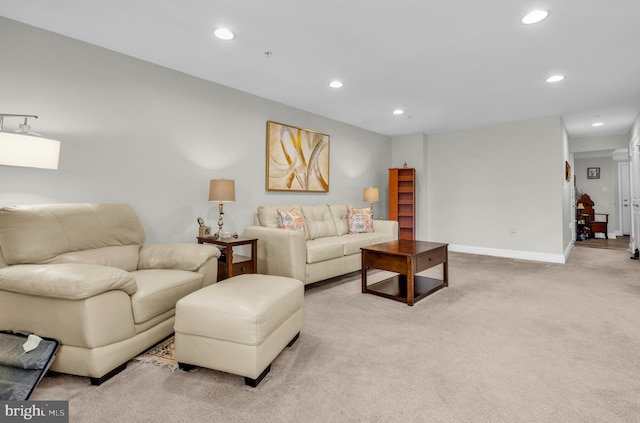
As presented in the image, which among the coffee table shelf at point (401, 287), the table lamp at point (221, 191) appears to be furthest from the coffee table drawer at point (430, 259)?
the table lamp at point (221, 191)

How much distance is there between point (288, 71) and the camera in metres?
3.45

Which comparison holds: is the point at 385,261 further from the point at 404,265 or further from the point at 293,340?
the point at 293,340

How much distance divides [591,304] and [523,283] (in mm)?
804

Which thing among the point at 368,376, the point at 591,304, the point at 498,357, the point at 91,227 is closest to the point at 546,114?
the point at 591,304

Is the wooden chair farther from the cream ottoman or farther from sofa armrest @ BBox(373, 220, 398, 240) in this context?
the cream ottoman

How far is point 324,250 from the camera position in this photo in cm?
364

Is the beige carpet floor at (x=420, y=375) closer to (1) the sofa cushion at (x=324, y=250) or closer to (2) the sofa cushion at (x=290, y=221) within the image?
(1) the sofa cushion at (x=324, y=250)

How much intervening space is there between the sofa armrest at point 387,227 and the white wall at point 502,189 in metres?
2.12

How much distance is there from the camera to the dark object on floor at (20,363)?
1523 mm

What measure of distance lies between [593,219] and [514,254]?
4981 millimetres

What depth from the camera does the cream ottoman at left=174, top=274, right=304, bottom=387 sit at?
1686mm

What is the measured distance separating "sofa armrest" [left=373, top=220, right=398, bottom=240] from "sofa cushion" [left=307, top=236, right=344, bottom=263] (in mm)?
1135

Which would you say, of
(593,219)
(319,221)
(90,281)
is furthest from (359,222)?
(593,219)

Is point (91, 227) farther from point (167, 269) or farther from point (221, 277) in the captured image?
point (221, 277)
